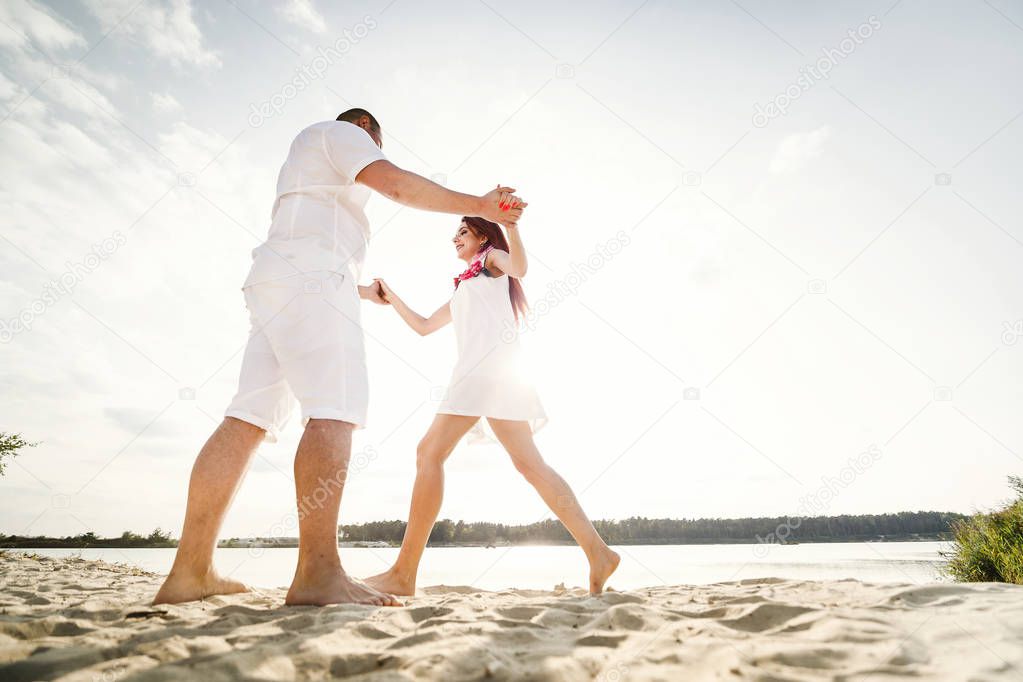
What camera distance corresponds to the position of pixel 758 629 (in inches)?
73.8

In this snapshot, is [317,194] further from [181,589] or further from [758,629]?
[758,629]

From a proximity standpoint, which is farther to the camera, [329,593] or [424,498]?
[424,498]

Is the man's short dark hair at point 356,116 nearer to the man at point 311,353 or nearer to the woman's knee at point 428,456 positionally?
the man at point 311,353

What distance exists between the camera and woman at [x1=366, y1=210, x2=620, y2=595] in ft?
10.8

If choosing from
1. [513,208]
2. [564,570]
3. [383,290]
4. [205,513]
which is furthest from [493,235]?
[564,570]

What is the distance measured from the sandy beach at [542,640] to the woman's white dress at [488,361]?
135 centimetres

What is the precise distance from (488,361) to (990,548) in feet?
27.8

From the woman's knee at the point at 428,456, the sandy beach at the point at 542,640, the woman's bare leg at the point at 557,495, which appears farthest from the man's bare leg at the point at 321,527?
the woman's bare leg at the point at 557,495

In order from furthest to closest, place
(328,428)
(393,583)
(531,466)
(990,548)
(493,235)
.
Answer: (990,548)
(493,235)
(531,466)
(393,583)
(328,428)

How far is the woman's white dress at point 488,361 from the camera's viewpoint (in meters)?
3.53

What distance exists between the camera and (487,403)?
3523mm

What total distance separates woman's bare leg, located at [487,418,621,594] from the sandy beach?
0.92m

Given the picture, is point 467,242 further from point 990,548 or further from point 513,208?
point 990,548

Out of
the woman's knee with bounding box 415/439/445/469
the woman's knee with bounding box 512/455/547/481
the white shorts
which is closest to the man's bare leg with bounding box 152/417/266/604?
the white shorts
